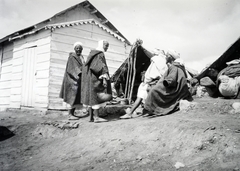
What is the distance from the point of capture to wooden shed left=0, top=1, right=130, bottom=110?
8.05m

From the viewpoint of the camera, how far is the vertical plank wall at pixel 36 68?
26.5 ft

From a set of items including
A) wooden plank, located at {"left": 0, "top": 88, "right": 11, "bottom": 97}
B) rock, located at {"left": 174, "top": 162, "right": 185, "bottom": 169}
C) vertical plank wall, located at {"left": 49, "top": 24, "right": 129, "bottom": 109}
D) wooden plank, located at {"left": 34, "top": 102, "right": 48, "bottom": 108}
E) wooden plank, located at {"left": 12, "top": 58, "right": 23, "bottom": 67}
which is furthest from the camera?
wooden plank, located at {"left": 0, "top": 88, "right": 11, "bottom": 97}

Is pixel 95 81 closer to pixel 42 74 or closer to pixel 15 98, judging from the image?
pixel 42 74

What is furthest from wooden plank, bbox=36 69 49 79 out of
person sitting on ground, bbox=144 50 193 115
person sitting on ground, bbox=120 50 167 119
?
person sitting on ground, bbox=144 50 193 115

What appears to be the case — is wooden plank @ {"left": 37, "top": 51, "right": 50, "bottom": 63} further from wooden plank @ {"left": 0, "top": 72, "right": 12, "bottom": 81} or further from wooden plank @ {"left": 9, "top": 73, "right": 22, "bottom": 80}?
wooden plank @ {"left": 0, "top": 72, "right": 12, "bottom": 81}

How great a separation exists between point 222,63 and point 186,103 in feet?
7.52

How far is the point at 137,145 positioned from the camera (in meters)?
3.42

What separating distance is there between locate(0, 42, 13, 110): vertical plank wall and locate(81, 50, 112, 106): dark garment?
21.8ft

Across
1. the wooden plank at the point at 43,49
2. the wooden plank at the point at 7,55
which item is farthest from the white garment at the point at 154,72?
the wooden plank at the point at 7,55

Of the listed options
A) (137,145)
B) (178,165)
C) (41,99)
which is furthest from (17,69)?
(178,165)

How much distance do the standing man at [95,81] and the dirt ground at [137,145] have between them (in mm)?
543

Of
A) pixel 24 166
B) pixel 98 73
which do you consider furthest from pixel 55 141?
pixel 98 73

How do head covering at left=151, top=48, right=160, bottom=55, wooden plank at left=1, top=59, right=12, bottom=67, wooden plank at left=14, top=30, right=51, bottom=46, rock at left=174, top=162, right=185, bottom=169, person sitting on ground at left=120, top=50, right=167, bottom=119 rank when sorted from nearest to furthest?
rock at left=174, top=162, right=185, bottom=169, person sitting on ground at left=120, top=50, right=167, bottom=119, head covering at left=151, top=48, right=160, bottom=55, wooden plank at left=14, top=30, right=51, bottom=46, wooden plank at left=1, top=59, right=12, bottom=67

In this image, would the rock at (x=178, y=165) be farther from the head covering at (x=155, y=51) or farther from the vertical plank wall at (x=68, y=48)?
the vertical plank wall at (x=68, y=48)
